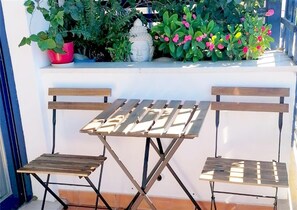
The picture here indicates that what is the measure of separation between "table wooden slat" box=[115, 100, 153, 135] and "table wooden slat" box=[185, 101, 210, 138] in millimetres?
336

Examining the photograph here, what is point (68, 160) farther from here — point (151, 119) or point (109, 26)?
point (109, 26)

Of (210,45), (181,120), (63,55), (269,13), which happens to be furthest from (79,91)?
(269,13)

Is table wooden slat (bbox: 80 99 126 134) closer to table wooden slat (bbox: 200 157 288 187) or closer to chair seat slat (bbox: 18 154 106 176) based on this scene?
chair seat slat (bbox: 18 154 106 176)

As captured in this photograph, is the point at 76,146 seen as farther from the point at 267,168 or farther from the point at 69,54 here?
the point at 267,168

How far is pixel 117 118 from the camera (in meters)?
2.23

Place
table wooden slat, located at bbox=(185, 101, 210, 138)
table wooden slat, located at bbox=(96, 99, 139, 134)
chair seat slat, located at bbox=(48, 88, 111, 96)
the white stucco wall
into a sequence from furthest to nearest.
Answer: chair seat slat, located at bbox=(48, 88, 111, 96)
the white stucco wall
table wooden slat, located at bbox=(96, 99, 139, 134)
table wooden slat, located at bbox=(185, 101, 210, 138)

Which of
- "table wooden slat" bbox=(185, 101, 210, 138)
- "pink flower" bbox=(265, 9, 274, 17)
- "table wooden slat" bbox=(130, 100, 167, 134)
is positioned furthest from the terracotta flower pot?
"pink flower" bbox=(265, 9, 274, 17)

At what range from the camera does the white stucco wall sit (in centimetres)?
250

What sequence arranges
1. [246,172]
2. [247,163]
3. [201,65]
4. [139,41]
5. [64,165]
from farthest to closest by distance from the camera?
[139,41] < [201,65] < [64,165] < [247,163] < [246,172]

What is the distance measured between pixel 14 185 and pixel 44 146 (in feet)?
1.29

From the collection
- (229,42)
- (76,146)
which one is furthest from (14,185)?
(229,42)

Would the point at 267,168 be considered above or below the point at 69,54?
below

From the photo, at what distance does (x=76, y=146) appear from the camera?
9.55ft

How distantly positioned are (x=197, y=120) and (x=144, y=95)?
0.66 m
